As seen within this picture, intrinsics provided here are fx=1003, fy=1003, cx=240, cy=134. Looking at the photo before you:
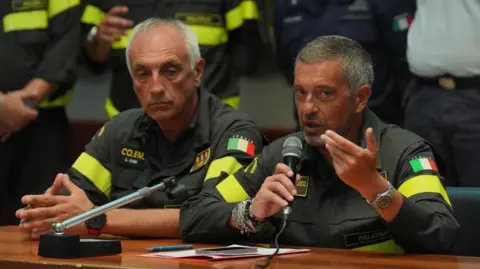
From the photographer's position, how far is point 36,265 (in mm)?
2729

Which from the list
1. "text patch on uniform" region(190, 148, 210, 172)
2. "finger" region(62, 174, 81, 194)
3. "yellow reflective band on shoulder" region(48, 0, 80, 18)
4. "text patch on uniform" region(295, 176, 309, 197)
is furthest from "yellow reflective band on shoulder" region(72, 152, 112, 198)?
"yellow reflective band on shoulder" region(48, 0, 80, 18)

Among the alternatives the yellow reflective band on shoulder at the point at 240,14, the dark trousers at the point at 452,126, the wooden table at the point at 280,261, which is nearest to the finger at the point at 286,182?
the wooden table at the point at 280,261

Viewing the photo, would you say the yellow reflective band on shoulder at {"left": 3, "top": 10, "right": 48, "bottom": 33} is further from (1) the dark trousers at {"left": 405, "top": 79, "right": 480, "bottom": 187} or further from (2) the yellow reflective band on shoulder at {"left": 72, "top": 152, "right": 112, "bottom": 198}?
(1) the dark trousers at {"left": 405, "top": 79, "right": 480, "bottom": 187}

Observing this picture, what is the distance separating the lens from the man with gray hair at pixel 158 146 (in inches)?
139

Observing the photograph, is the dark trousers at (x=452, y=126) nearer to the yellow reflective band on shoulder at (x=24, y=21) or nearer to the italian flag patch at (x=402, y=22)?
the italian flag patch at (x=402, y=22)

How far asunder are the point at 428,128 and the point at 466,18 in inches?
18.7

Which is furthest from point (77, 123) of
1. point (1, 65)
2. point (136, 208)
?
point (136, 208)

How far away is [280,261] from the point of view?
2770 millimetres

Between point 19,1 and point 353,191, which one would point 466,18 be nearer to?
point 353,191

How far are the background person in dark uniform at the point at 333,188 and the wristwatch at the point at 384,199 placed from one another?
0.18 feet

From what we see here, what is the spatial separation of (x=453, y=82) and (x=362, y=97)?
0.95 m

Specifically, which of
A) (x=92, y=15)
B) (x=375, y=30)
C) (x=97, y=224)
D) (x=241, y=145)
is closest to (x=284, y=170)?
(x=241, y=145)

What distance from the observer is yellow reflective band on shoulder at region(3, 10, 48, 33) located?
15.0 ft

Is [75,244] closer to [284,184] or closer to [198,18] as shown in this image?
[284,184]
